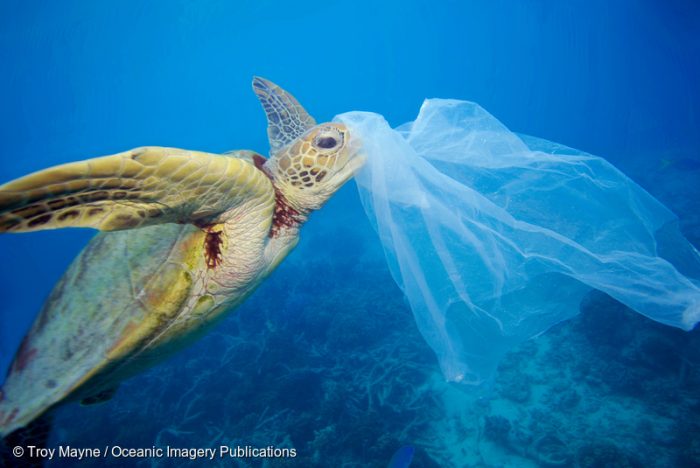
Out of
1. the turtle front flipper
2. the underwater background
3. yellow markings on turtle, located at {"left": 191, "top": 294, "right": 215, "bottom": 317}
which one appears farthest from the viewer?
the underwater background

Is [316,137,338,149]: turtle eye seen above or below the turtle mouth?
above

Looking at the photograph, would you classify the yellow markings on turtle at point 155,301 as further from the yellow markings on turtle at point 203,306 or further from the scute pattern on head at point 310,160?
the scute pattern on head at point 310,160

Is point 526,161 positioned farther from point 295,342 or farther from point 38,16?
point 38,16

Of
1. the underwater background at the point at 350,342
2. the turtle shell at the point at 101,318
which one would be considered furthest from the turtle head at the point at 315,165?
the underwater background at the point at 350,342

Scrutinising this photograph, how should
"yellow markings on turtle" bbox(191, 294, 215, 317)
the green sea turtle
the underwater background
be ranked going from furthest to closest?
the underwater background
"yellow markings on turtle" bbox(191, 294, 215, 317)
the green sea turtle

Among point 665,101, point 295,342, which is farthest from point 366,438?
point 665,101

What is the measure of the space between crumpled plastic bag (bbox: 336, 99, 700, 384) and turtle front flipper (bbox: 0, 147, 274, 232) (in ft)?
3.32

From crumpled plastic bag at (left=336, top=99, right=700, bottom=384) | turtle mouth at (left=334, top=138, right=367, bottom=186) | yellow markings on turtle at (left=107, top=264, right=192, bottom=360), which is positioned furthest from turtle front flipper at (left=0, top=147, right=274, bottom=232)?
crumpled plastic bag at (left=336, top=99, right=700, bottom=384)

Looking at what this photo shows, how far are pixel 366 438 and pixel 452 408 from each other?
5.28 feet

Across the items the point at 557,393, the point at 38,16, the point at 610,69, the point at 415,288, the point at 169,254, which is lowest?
the point at 557,393

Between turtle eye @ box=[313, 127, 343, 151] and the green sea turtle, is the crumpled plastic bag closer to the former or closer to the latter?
turtle eye @ box=[313, 127, 343, 151]

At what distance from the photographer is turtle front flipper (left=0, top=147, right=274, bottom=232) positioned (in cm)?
95

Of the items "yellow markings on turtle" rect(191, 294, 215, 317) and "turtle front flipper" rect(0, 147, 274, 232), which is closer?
"turtle front flipper" rect(0, 147, 274, 232)

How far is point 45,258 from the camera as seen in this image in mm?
19359
